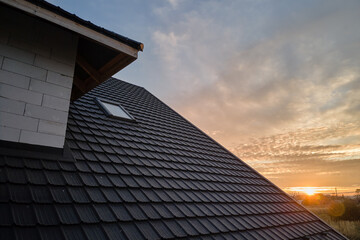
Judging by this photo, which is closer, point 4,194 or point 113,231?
point 4,194

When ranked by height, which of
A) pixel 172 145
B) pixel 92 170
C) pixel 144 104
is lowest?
pixel 92 170

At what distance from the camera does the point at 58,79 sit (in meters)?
3.81

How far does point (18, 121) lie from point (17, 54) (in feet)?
3.42

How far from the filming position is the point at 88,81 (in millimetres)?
5125

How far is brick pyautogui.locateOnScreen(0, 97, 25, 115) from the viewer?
A: 322cm

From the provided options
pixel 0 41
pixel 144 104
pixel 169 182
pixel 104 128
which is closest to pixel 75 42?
pixel 0 41

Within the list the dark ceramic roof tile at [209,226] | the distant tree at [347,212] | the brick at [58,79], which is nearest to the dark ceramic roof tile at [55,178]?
the brick at [58,79]

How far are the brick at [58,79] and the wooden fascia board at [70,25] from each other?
815 millimetres

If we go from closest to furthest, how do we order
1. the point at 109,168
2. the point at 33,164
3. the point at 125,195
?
the point at 33,164 < the point at 125,195 < the point at 109,168

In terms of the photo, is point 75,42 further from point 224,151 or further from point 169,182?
point 224,151

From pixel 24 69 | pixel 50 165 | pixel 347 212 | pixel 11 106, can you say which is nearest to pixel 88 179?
pixel 50 165

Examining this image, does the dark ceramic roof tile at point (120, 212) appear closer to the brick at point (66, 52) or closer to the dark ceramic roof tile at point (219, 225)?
the dark ceramic roof tile at point (219, 225)

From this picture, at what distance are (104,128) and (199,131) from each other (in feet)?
14.4

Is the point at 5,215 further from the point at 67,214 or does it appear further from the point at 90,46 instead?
the point at 90,46
